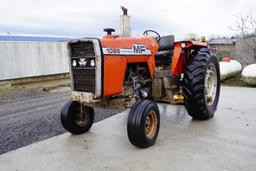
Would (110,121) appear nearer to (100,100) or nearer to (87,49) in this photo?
(100,100)

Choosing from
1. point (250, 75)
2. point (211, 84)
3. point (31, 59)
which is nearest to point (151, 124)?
point (211, 84)

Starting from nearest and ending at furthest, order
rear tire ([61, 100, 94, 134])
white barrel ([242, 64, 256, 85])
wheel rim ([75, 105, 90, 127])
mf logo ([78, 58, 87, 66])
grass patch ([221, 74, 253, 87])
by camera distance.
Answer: mf logo ([78, 58, 87, 66]) → rear tire ([61, 100, 94, 134]) → wheel rim ([75, 105, 90, 127]) → white barrel ([242, 64, 256, 85]) → grass patch ([221, 74, 253, 87])

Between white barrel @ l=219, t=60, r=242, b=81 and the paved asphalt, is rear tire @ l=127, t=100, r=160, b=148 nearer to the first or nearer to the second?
the paved asphalt

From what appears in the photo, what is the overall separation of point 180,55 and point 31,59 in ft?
26.2

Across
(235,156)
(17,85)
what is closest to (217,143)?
(235,156)

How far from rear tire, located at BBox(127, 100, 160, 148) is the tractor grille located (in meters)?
0.64

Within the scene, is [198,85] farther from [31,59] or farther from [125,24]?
[31,59]

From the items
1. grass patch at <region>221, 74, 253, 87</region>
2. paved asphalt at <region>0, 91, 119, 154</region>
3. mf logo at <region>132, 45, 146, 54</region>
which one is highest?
mf logo at <region>132, 45, 146, 54</region>

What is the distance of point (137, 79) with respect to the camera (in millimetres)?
4172

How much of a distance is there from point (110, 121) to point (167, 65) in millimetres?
1425

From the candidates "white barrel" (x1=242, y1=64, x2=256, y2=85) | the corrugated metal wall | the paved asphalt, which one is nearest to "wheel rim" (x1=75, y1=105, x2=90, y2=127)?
the paved asphalt

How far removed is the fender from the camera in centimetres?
453

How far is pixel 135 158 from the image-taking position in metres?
3.31

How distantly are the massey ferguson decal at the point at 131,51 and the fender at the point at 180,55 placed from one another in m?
0.55
